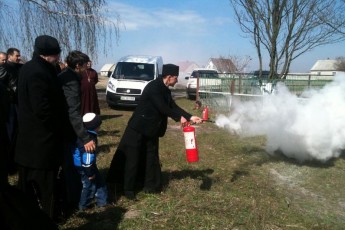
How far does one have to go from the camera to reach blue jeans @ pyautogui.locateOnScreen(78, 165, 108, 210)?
4.65 metres

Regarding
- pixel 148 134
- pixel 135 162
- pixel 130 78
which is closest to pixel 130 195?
pixel 135 162

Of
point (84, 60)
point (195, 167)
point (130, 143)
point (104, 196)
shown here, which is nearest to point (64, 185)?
point (104, 196)

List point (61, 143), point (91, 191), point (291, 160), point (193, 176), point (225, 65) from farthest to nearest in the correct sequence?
1. point (225, 65)
2. point (291, 160)
3. point (193, 176)
4. point (91, 191)
5. point (61, 143)

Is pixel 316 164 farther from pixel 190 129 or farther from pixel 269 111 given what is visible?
pixel 190 129

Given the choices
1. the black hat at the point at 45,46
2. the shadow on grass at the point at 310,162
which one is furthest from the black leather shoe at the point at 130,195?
the shadow on grass at the point at 310,162

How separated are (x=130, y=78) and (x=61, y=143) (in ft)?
39.1

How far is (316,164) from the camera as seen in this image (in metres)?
7.50

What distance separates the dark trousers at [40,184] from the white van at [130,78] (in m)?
11.3

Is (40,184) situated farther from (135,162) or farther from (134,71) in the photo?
(134,71)

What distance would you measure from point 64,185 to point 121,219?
2.87ft

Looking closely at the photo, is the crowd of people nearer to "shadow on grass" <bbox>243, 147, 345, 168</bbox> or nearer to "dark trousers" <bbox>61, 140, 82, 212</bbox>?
"dark trousers" <bbox>61, 140, 82, 212</bbox>

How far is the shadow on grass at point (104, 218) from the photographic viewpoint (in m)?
4.40

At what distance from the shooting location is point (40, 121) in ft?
A: 12.3

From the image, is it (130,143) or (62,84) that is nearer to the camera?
(62,84)
